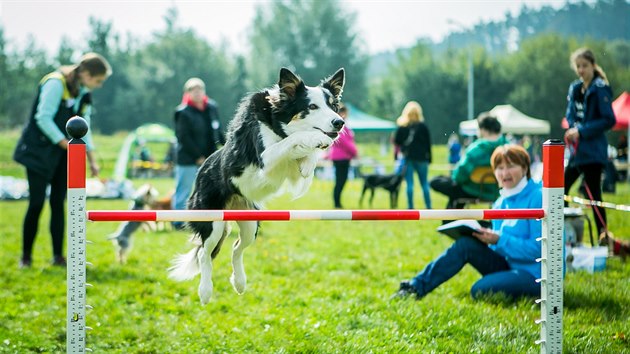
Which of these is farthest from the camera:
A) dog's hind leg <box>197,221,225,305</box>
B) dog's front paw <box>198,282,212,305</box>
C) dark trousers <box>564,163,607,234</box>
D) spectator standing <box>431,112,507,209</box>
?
spectator standing <box>431,112,507,209</box>

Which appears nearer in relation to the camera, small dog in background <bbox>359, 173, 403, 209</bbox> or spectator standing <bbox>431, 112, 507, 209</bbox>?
spectator standing <bbox>431, 112, 507, 209</bbox>

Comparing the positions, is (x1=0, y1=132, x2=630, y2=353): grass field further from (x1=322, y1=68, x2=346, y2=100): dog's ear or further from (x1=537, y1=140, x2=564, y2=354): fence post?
(x1=322, y1=68, x2=346, y2=100): dog's ear

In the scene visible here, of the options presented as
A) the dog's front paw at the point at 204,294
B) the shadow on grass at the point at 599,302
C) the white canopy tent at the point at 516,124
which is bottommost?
the shadow on grass at the point at 599,302

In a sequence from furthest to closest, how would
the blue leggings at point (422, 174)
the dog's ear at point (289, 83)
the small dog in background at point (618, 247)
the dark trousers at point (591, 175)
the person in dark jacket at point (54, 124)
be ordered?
the blue leggings at point (422, 174) < the small dog in background at point (618, 247) < the dark trousers at point (591, 175) < the person in dark jacket at point (54, 124) < the dog's ear at point (289, 83)

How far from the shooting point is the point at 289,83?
2.98 metres

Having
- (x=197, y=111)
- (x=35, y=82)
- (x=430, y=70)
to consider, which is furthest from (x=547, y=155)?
(x=35, y=82)

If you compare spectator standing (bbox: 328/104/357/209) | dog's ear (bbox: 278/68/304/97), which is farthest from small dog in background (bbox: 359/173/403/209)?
dog's ear (bbox: 278/68/304/97)

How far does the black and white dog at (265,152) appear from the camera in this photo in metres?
2.95

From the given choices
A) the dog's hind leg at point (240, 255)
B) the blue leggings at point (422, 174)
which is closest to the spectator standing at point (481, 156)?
the blue leggings at point (422, 174)

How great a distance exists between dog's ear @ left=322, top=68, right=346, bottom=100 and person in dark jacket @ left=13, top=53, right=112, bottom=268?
11.2ft

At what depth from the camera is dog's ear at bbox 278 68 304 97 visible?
2.95 m

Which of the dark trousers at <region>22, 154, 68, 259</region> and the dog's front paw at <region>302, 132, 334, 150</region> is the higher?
the dog's front paw at <region>302, 132, 334, 150</region>

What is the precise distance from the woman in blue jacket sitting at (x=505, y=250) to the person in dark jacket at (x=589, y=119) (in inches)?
67.4

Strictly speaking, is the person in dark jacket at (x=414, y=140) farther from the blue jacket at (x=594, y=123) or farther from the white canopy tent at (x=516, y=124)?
the white canopy tent at (x=516, y=124)
